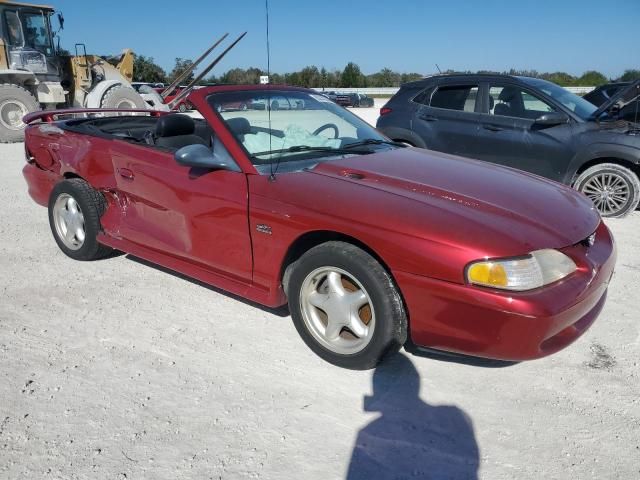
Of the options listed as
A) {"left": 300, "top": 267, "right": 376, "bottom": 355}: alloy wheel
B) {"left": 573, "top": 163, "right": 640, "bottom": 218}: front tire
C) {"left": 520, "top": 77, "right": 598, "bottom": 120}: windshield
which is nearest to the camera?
{"left": 300, "top": 267, "right": 376, "bottom": 355}: alloy wheel

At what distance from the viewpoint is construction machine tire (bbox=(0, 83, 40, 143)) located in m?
12.4

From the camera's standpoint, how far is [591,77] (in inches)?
1661

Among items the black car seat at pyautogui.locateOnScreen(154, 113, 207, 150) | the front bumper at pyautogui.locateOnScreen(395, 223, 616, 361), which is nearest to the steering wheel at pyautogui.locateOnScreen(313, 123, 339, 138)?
the black car seat at pyautogui.locateOnScreen(154, 113, 207, 150)

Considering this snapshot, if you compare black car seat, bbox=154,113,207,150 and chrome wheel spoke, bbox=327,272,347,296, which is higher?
black car seat, bbox=154,113,207,150

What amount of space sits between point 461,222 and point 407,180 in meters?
0.60

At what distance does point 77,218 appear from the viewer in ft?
14.0

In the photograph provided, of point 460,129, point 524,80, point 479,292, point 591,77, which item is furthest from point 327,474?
point 591,77

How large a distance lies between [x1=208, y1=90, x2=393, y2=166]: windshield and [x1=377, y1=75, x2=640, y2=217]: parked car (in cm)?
274

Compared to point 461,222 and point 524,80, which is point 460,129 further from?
point 461,222

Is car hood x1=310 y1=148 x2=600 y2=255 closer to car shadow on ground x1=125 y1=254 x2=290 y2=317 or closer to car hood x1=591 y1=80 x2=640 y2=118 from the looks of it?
car shadow on ground x1=125 y1=254 x2=290 y2=317

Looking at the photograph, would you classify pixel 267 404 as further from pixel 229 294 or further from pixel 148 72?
pixel 148 72

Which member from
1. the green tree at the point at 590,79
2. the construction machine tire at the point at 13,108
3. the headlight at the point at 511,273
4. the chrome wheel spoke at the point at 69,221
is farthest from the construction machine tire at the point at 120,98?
the green tree at the point at 590,79

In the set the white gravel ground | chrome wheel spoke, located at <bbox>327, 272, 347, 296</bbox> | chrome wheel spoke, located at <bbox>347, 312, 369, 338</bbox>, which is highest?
chrome wheel spoke, located at <bbox>327, 272, 347, 296</bbox>

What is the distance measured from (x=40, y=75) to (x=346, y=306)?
45.5 feet
